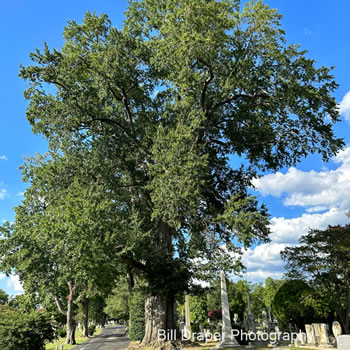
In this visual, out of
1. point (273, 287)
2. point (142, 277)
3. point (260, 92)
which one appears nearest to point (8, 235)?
point (142, 277)

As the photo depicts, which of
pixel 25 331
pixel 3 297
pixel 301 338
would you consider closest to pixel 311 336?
pixel 301 338

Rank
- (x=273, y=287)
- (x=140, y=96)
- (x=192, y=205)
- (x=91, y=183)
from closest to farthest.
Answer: (x=192, y=205) < (x=91, y=183) < (x=140, y=96) < (x=273, y=287)

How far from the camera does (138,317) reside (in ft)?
84.0

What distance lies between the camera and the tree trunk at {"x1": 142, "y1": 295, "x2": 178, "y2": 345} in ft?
58.4

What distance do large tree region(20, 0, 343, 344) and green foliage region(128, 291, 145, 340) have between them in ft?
23.3

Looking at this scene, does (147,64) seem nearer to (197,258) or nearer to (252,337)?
(197,258)

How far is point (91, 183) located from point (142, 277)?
6130 millimetres

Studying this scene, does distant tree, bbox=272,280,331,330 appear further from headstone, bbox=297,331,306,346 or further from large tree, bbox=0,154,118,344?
large tree, bbox=0,154,118,344

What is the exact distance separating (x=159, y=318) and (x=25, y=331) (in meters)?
6.75

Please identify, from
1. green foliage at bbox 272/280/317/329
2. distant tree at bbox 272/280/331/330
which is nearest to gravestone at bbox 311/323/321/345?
distant tree at bbox 272/280/331/330

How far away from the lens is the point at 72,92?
1798cm

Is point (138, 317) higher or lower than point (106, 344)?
higher

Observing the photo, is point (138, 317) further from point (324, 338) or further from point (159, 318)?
point (324, 338)

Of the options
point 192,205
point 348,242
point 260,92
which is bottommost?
point 348,242
